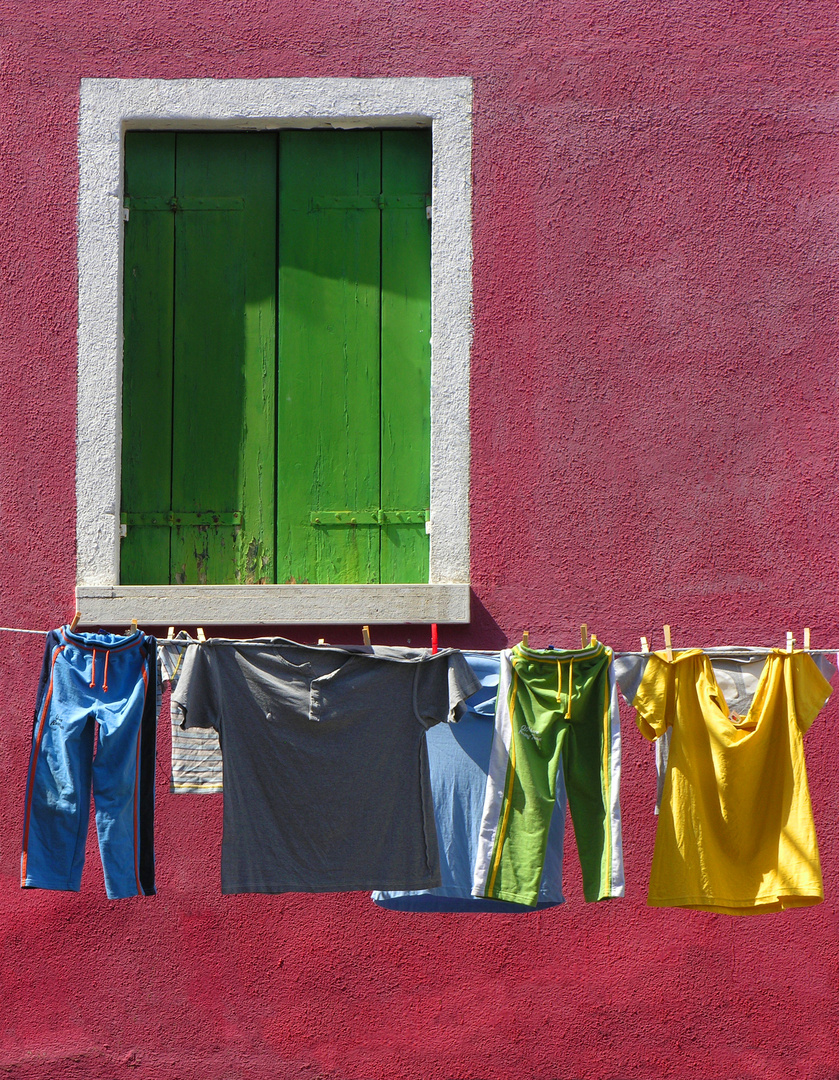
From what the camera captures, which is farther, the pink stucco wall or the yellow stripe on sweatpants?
the pink stucco wall

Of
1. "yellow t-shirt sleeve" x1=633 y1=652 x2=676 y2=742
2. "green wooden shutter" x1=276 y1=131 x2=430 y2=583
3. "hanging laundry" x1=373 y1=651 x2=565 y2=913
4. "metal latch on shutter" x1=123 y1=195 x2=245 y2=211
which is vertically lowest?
"hanging laundry" x1=373 y1=651 x2=565 y2=913

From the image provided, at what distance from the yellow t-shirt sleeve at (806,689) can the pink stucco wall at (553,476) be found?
0.78 meters

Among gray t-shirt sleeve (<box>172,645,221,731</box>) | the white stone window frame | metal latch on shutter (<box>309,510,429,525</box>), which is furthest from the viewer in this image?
metal latch on shutter (<box>309,510,429,525</box>)

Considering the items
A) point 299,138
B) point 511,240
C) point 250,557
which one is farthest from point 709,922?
point 299,138

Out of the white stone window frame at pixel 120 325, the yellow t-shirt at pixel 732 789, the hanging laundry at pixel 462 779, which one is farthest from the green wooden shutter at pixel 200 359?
the yellow t-shirt at pixel 732 789

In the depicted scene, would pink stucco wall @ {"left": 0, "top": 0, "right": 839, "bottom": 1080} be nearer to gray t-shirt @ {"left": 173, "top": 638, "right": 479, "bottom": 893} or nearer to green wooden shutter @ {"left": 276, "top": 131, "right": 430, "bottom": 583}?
green wooden shutter @ {"left": 276, "top": 131, "right": 430, "bottom": 583}

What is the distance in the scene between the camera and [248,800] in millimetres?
4262

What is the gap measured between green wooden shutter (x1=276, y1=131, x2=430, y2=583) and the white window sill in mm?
238

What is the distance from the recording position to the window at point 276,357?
534cm

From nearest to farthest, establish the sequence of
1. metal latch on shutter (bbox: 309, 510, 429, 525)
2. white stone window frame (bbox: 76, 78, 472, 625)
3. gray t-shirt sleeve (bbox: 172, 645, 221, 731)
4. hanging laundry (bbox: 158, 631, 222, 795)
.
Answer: gray t-shirt sleeve (bbox: 172, 645, 221, 731), hanging laundry (bbox: 158, 631, 222, 795), white stone window frame (bbox: 76, 78, 472, 625), metal latch on shutter (bbox: 309, 510, 429, 525)

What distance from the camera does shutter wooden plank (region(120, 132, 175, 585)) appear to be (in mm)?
5355

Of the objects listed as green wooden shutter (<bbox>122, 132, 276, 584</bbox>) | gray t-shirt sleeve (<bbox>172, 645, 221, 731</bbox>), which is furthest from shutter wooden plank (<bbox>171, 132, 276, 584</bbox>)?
gray t-shirt sleeve (<bbox>172, 645, 221, 731</bbox>)

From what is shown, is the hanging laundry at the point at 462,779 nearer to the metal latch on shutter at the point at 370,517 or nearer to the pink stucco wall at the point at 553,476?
the pink stucco wall at the point at 553,476

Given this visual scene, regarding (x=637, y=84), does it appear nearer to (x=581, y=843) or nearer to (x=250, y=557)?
(x=250, y=557)
